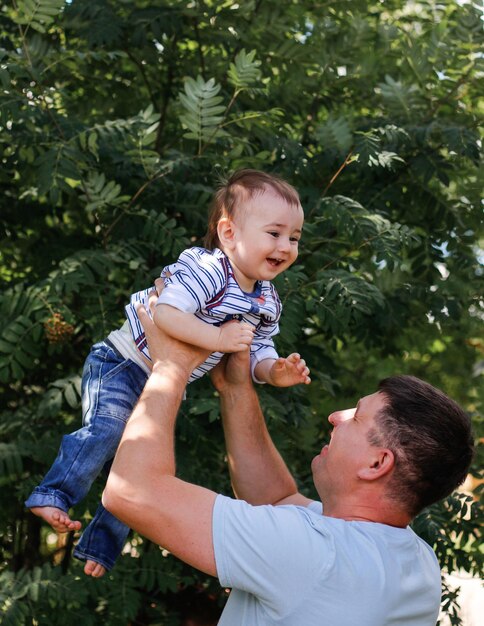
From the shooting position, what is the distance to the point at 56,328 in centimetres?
375

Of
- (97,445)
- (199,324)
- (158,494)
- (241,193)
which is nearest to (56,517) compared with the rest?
(97,445)

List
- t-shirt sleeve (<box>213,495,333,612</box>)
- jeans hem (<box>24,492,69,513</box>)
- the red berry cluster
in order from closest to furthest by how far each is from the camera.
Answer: t-shirt sleeve (<box>213,495,333,612</box>) < jeans hem (<box>24,492,69,513</box>) < the red berry cluster

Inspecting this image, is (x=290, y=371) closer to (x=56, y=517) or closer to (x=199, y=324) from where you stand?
(x=199, y=324)

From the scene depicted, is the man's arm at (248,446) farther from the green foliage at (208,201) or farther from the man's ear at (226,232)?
the green foliage at (208,201)

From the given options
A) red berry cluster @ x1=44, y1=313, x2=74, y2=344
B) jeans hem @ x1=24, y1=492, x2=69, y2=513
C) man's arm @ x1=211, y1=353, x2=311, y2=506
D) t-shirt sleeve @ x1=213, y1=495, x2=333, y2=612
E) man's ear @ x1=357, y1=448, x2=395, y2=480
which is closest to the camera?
t-shirt sleeve @ x1=213, y1=495, x2=333, y2=612

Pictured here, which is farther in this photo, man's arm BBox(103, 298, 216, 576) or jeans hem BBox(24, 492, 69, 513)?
jeans hem BBox(24, 492, 69, 513)

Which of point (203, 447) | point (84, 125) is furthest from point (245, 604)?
point (84, 125)

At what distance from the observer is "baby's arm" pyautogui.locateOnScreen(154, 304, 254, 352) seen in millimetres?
2504

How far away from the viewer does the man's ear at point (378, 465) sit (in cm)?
250

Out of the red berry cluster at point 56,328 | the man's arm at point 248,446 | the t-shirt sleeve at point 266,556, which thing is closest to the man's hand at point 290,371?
the man's arm at point 248,446

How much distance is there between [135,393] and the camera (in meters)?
2.82

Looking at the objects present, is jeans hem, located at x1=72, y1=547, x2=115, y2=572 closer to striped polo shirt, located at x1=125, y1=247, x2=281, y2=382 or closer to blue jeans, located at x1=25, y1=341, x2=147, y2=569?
blue jeans, located at x1=25, y1=341, x2=147, y2=569

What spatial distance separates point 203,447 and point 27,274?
131 centimetres

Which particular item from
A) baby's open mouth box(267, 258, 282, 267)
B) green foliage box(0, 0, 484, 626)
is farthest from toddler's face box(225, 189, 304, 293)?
green foliage box(0, 0, 484, 626)
